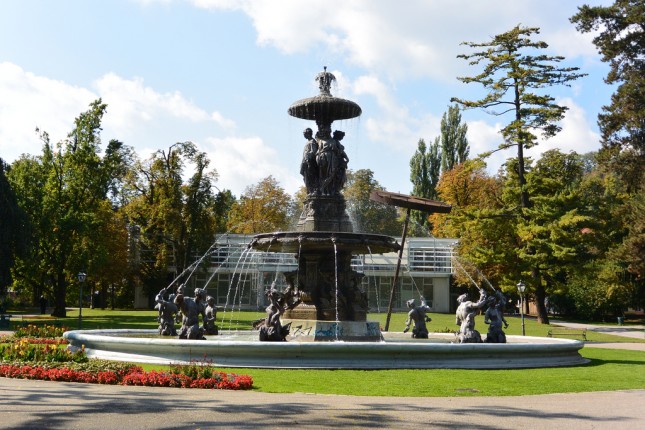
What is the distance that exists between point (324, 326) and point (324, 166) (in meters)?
4.56

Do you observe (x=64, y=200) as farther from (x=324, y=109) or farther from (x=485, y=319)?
(x=485, y=319)

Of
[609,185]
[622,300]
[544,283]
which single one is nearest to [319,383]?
[544,283]

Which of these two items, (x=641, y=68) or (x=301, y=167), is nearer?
(x=301, y=167)

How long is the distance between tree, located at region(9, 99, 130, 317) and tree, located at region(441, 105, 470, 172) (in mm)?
35897

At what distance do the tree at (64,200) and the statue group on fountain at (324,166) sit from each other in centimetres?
2356

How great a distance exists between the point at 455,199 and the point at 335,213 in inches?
1750

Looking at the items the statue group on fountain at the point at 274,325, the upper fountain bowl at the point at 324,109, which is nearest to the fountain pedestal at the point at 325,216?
the upper fountain bowl at the point at 324,109

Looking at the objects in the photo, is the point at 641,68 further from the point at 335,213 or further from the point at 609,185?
the point at 335,213

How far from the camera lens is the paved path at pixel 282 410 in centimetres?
845

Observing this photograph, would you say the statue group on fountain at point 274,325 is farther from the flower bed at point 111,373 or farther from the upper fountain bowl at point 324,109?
the upper fountain bowl at point 324,109

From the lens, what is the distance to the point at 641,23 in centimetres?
4125

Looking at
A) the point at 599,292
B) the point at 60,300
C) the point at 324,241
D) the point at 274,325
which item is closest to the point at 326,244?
the point at 324,241

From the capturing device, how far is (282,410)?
30.9ft

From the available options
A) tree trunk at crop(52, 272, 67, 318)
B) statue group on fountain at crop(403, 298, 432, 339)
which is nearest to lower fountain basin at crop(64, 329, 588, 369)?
statue group on fountain at crop(403, 298, 432, 339)
